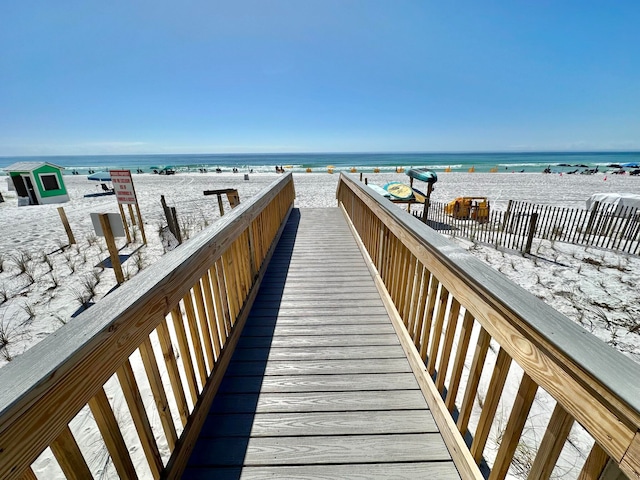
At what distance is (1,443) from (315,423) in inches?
59.5

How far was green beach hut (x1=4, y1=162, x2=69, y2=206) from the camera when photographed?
14.2 metres

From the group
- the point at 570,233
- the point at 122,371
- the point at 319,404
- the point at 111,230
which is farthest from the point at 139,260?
the point at 570,233

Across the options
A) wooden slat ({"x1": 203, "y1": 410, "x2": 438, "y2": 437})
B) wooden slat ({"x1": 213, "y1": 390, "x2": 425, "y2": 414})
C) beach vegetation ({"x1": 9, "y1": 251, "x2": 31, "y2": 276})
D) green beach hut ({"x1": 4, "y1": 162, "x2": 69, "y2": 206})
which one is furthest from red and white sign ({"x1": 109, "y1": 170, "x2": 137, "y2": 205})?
green beach hut ({"x1": 4, "y1": 162, "x2": 69, "y2": 206})

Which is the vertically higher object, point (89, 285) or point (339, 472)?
point (339, 472)

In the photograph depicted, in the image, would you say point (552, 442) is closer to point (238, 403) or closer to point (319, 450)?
point (319, 450)

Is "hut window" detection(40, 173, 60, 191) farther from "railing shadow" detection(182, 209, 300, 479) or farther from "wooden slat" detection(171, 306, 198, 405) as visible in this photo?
"wooden slat" detection(171, 306, 198, 405)

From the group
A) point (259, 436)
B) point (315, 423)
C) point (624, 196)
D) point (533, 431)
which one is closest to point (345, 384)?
point (315, 423)

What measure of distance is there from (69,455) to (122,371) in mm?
264

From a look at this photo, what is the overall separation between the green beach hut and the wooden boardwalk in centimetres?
1809

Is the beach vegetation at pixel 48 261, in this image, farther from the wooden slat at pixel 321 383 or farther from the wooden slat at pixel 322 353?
the wooden slat at pixel 321 383

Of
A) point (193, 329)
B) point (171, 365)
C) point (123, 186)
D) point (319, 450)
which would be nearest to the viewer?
point (171, 365)

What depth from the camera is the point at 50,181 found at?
15055mm

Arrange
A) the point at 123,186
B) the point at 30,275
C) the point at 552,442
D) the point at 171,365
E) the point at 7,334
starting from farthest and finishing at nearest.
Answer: the point at 123,186 < the point at 30,275 < the point at 7,334 < the point at 171,365 < the point at 552,442

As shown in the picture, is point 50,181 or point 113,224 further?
point 50,181
